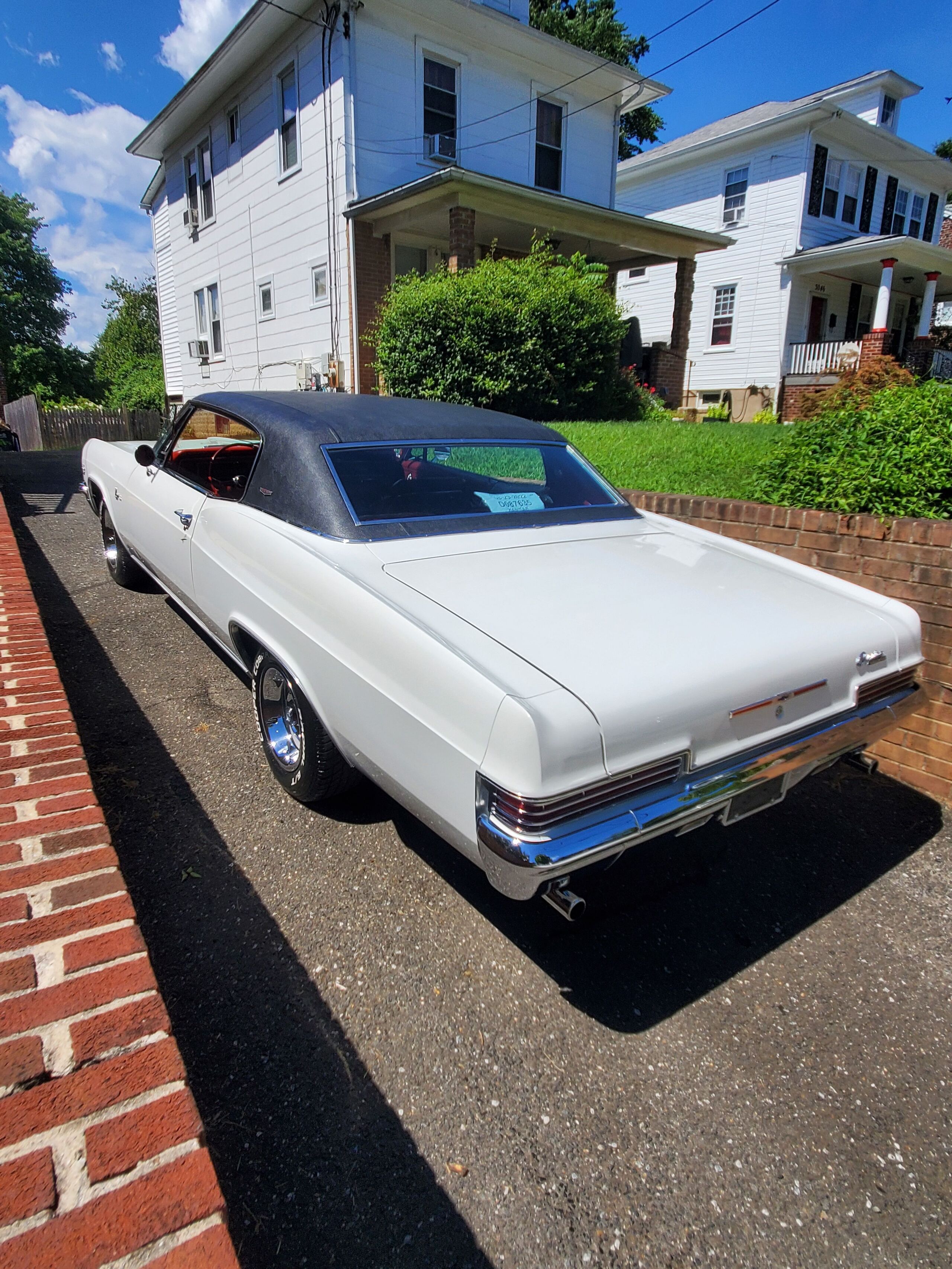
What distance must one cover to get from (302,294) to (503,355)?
21.1ft

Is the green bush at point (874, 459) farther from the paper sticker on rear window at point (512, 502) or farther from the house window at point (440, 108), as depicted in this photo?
the house window at point (440, 108)

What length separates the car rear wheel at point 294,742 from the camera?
9.20ft

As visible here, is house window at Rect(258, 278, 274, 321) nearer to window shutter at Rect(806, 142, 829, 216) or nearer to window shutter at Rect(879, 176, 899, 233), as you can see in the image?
window shutter at Rect(806, 142, 829, 216)

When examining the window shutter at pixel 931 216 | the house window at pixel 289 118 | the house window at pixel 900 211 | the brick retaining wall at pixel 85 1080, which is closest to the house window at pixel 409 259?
the house window at pixel 289 118

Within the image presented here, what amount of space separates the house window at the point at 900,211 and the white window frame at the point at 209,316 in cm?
2031

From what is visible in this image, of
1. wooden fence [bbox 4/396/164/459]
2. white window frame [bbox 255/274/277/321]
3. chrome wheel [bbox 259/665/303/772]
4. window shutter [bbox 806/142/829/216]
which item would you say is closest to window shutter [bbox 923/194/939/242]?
window shutter [bbox 806/142/829/216]

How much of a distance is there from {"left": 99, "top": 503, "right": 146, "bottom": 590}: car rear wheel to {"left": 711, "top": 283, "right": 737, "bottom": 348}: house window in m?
20.0

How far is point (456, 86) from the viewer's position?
13.5 meters

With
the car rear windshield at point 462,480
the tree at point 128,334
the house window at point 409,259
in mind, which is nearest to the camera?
the car rear windshield at point 462,480

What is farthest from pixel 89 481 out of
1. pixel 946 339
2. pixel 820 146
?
pixel 946 339

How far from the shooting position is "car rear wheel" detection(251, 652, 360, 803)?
9.20 ft

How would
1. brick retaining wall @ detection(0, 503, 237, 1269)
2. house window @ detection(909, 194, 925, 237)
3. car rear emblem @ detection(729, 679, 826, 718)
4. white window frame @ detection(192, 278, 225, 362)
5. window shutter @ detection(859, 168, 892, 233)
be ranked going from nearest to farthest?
brick retaining wall @ detection(0, 503, 237, 1269) → car rear emblem @ detection(729, 679, 826, 718) → white window frame @ detection(192, 278, 225, 362) → window shutter @ detection(859, 168, 892, 233) → house window @ detection(909, 194, 925, 237)

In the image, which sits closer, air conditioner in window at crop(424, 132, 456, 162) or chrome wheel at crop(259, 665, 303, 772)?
chrome wheel at crop(259, 665, 303, 772)

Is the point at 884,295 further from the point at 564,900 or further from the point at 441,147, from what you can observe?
the point at 564,900
